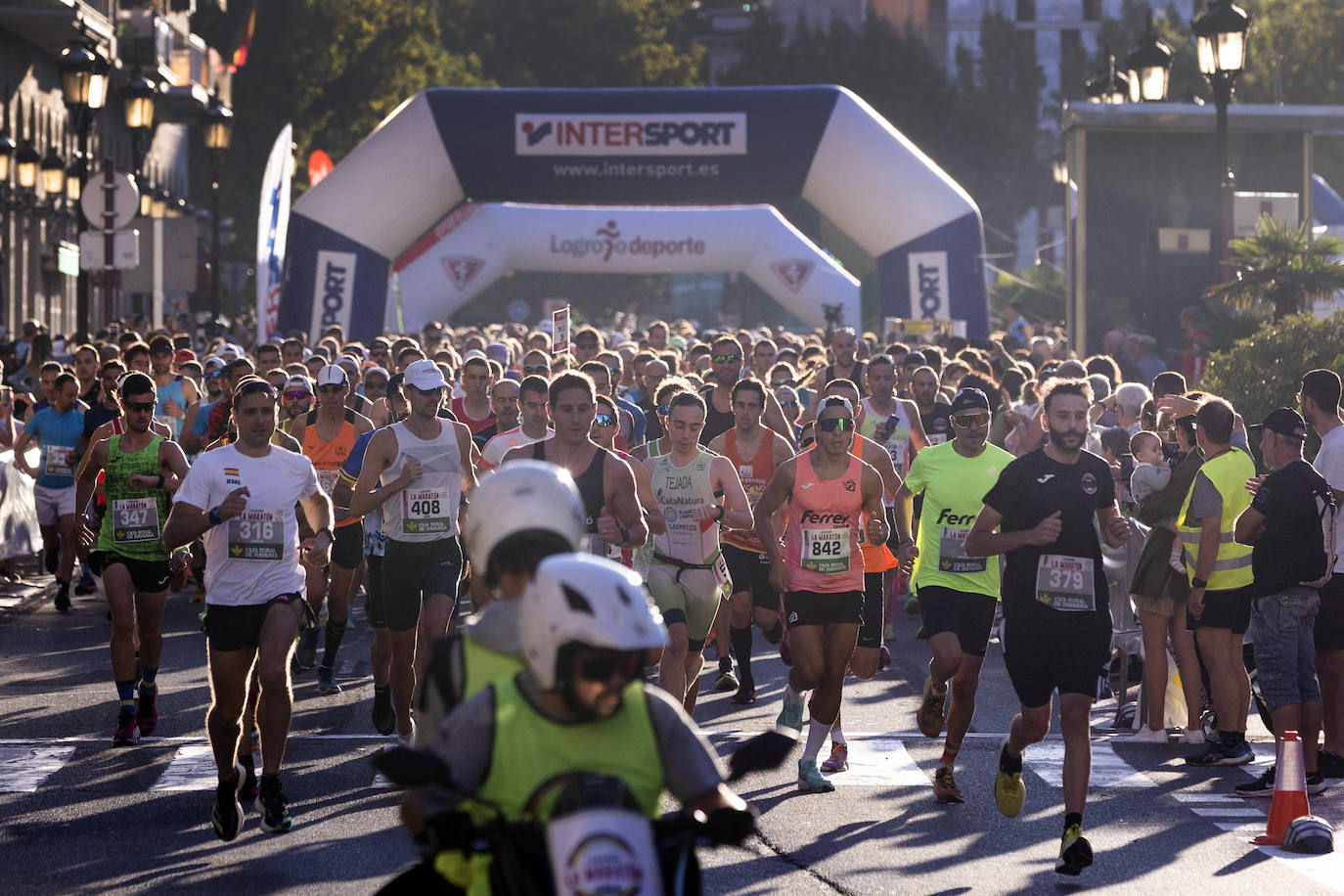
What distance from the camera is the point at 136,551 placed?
1063cm

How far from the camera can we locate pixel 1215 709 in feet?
34.0

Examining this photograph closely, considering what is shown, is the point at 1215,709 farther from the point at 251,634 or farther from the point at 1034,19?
the point at 1034,19

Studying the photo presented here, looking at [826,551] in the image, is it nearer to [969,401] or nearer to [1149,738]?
[969,401]

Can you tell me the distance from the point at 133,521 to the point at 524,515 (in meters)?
6.49

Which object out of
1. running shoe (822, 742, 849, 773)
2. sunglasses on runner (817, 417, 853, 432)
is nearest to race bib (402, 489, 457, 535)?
sunglasses on runner (817, 417, 853, 432)

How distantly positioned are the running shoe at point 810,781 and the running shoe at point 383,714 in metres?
2.36

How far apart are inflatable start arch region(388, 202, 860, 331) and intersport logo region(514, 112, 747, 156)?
1673cm

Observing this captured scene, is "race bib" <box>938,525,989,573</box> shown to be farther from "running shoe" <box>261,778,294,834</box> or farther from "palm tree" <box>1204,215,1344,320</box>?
"palm tree" <box>1204,215,1344,320</box>

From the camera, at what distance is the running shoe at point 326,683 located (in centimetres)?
1226

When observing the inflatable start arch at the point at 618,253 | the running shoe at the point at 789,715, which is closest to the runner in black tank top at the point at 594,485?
the running shoe at the point at 789,715

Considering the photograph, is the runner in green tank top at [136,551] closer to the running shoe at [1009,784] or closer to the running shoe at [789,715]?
the running shoe at [789,715]

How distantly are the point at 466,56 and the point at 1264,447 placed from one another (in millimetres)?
60940

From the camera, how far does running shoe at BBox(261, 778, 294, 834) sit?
8.54 metres

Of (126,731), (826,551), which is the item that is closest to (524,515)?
(826,551)
